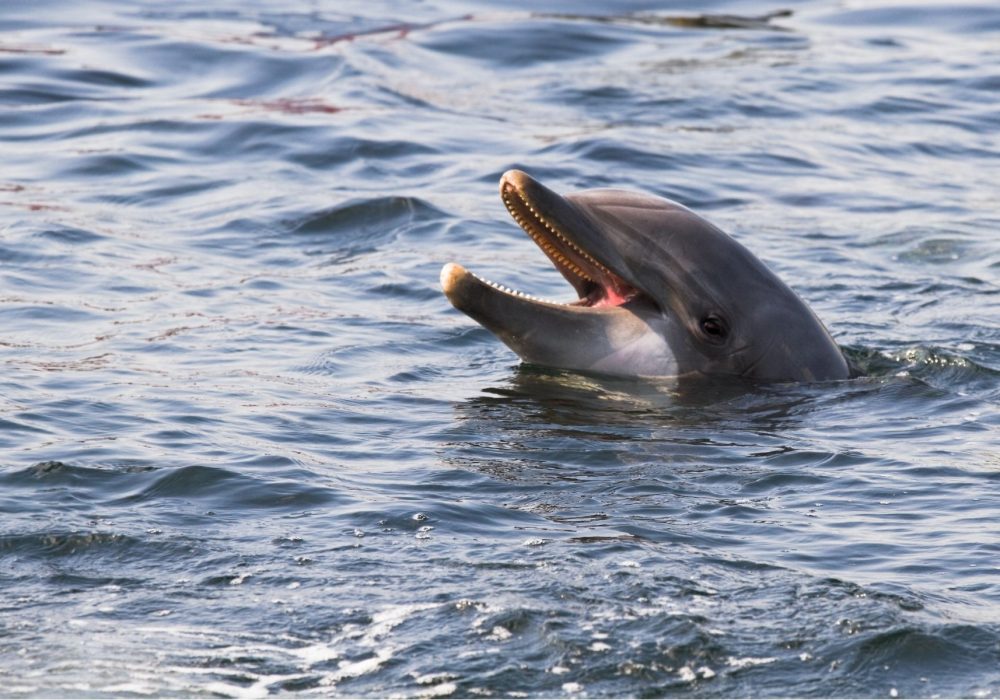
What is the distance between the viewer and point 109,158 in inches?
588

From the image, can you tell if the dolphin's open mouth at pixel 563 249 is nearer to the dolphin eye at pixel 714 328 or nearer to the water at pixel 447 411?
the dolphin eye at pixel 714 328

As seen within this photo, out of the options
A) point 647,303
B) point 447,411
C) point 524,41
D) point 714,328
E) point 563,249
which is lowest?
point 447,411

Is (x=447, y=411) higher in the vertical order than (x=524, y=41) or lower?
lower

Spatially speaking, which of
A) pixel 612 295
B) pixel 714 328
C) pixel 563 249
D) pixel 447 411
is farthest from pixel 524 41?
pixel 447 411

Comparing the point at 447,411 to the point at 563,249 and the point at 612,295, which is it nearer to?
the point at 563,249

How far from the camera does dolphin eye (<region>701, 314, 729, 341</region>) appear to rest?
29.7 ft

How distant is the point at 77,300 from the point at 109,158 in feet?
15.0

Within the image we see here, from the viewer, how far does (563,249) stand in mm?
9117

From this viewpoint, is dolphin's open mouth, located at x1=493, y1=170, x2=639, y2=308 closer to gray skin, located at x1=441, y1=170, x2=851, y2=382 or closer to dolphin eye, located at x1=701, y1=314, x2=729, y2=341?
gray skin, located at x1=441, y1=170, x2=851, y2=382

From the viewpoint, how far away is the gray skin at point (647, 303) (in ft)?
29.2

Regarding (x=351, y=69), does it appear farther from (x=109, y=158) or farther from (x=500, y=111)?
(x=109, y=158)

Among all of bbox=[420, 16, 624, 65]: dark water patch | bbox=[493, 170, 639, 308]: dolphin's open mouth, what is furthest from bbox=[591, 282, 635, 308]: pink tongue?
bbox=[420, 16, 624, 65]: dark water patch

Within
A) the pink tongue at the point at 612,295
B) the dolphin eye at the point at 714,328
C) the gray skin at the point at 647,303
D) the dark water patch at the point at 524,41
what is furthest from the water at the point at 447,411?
the dark water patch at the point at 524,41

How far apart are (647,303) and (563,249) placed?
0.53 m
